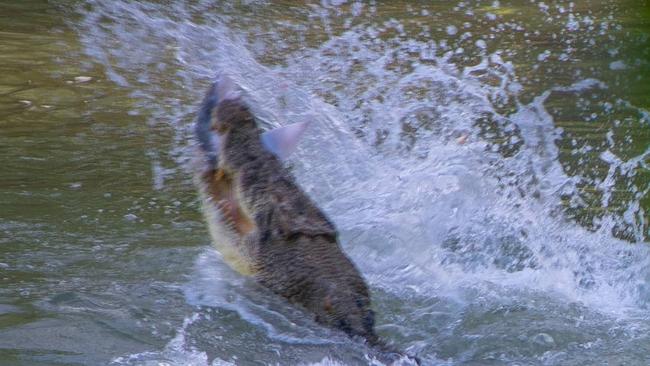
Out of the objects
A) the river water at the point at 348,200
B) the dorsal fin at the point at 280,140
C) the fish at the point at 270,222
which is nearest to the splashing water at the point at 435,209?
the river water at the point at 348,200

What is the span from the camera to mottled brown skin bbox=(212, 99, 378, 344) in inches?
170

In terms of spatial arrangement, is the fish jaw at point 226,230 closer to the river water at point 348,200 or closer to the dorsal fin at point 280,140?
the river water at point 348,200

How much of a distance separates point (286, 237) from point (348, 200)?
5.13 ft

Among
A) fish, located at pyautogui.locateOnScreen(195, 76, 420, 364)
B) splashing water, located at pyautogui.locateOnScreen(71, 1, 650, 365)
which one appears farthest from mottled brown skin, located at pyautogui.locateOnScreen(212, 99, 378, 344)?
splashing water, located at pyautogui.locateOnScreen(71, 1, 650, 365)

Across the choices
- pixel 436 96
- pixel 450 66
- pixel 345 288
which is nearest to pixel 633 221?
pixel 436 96

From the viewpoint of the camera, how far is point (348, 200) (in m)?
6.05

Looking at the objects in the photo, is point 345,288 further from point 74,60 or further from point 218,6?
point 218,6

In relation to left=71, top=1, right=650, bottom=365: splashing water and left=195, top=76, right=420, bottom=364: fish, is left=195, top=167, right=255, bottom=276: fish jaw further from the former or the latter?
left=71, top=1, right=650, bottom=365: splashing water

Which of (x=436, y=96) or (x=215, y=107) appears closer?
(x=215, y=107)

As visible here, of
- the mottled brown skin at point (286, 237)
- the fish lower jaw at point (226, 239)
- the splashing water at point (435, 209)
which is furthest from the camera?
the splashing water at point (435, 209)

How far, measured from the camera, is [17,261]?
5332 millimetres

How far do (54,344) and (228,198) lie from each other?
90cm

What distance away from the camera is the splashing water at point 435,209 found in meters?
4.75

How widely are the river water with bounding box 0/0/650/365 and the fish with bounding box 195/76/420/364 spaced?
11cm
